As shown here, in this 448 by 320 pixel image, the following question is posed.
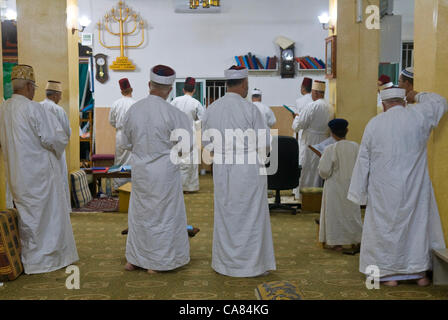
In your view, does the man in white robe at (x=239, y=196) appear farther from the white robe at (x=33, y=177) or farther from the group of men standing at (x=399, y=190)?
the white robe at (x=33, y=177)

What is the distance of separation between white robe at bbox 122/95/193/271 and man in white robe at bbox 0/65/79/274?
62 centimetres

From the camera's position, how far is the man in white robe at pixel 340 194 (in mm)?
5000

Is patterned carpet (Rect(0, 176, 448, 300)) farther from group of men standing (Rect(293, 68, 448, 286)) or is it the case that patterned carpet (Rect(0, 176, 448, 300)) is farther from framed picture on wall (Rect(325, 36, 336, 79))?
framed picture on wall (Rect(325, 36, 336, 79))

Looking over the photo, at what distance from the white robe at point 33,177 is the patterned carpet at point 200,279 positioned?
19cm

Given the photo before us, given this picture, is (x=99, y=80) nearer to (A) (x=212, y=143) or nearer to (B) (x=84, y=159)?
(B) (x=84, y=159)

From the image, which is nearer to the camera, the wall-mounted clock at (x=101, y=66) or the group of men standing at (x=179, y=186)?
the group of men standing at (x=179, y=186)

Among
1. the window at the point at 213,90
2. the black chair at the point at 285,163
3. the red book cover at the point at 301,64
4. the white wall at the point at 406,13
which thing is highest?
the white wall at the point at 406,13

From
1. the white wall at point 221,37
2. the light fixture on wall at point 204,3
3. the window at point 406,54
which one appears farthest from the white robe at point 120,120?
the window at point 406,54

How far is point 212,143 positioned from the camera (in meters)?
4.31

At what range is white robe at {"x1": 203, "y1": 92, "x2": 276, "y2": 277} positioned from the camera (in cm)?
413

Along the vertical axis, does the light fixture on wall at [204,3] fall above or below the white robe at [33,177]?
above

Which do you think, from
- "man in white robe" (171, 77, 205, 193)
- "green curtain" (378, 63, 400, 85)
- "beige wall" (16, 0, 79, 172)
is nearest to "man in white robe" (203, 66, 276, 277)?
"beige wall" (16, 0, 79, 172)

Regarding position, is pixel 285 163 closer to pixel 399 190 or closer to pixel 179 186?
pixel 179 186

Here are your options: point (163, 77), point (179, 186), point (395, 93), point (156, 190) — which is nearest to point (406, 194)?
point (395, 93)
